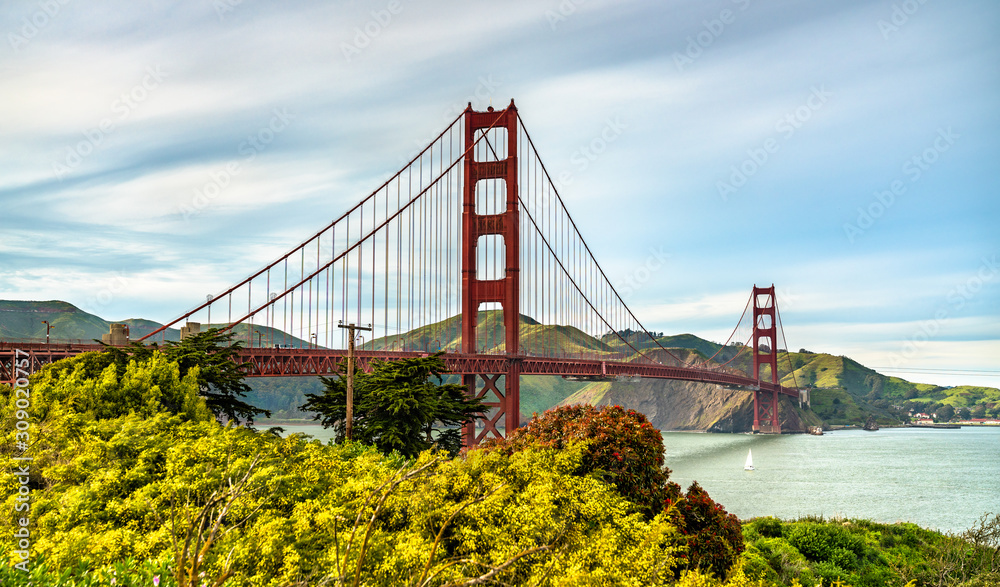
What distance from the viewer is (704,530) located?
1753 cm

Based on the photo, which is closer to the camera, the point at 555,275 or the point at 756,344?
the point at 555,275

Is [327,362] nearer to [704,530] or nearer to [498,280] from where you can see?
[498,280]

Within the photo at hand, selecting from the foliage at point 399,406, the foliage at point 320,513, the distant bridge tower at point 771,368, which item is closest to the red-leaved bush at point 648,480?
the foliage at point 320,513

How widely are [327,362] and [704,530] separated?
29007 mm

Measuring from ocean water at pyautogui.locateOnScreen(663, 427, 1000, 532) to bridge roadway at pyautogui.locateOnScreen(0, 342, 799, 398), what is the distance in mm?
11469

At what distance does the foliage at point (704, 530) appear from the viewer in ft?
55.4

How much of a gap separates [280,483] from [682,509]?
Answer: 381 inches

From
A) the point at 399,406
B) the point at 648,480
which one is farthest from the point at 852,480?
the point at 648,480

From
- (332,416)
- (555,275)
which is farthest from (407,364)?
(555,275)

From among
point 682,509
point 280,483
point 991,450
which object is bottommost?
point 991,450

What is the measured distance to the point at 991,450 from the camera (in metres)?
106

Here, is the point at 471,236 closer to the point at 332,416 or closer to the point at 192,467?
the point at 332,416

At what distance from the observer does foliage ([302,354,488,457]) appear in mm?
27734

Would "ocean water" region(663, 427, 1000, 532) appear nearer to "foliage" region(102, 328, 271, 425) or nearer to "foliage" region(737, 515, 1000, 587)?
"foliage" region(737, 515, 1000, 587)
